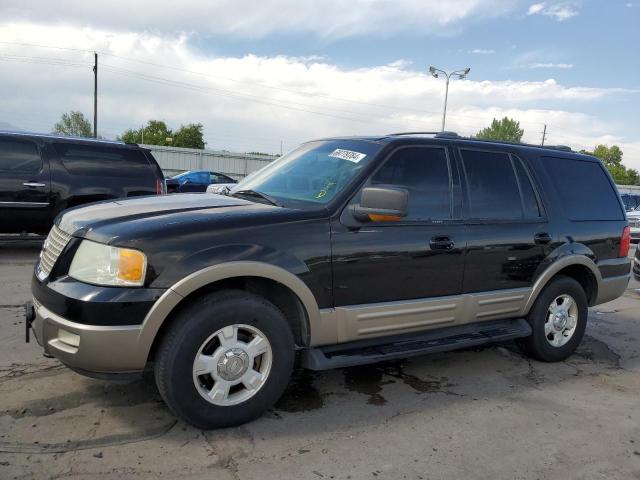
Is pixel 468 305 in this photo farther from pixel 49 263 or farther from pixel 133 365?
pixel 49 263

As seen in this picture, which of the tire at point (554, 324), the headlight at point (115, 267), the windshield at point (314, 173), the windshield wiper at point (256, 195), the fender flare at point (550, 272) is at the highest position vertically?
the windshield at point (314, 173)

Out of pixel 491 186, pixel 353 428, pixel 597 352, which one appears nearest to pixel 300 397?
pixel 353 428

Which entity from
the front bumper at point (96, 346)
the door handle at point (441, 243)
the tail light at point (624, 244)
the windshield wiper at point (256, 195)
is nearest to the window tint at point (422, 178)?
the door handle at point (441, 243)

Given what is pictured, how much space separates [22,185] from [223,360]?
21.2 ft


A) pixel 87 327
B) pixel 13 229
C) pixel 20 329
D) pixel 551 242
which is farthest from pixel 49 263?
pixel 13 229

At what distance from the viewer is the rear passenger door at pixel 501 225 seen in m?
4.21

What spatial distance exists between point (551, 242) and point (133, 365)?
11.2 feet

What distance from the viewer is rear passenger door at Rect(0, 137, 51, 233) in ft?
26.7

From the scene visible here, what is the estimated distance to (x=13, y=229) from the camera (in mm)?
→ 8383

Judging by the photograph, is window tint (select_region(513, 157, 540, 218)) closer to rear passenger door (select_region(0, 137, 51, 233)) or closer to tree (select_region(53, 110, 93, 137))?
rear passenger door (select_region(0, 137, 51, 233))

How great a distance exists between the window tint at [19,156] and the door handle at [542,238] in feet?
23.1

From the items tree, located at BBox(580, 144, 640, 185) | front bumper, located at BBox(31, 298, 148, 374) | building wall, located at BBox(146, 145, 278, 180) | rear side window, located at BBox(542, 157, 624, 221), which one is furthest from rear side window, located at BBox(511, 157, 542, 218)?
tree, located at BBox(580, 144, 640, 185)

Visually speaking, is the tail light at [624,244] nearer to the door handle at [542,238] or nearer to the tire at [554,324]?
the tire at [554,324]

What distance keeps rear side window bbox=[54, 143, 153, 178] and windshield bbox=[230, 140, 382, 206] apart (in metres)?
5.07
